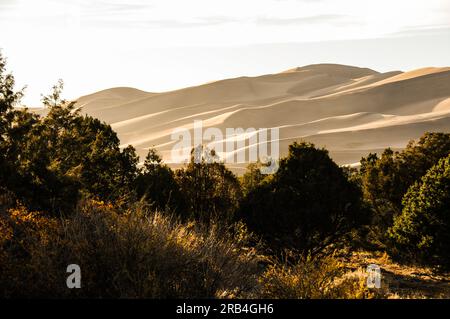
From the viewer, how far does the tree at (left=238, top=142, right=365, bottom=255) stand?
1098 inches

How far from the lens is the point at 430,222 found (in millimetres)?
25641

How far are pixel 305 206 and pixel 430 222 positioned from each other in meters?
5.85

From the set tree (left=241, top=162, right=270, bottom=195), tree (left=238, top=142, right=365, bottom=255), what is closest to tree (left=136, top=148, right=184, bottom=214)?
tree (left=238, top=142, right=365, bottom=255)

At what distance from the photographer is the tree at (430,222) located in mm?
25234

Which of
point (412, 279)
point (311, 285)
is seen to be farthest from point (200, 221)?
point (412, 279)

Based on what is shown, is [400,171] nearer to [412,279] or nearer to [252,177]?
[412,279]

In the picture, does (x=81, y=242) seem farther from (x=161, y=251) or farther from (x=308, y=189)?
(x=308, y=189)

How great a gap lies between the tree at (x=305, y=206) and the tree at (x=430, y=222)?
272cm

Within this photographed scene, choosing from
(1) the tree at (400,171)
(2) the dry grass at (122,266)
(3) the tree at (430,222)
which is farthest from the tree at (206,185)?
(2) the dry grass at (122,266)

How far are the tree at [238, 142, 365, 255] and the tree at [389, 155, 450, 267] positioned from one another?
2.72 meters

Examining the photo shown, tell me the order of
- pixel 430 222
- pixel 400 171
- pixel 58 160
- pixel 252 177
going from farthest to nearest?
pixel 252 177, pixel 400 171, pixel 58 160, pixel 430 222

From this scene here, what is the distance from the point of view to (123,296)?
1003 cm

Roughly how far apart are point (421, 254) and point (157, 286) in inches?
752
